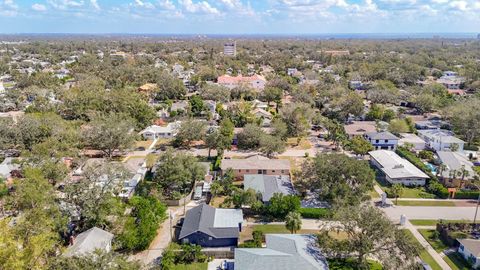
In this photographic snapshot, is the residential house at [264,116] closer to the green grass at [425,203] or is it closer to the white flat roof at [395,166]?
the white flat roof at [395,166]

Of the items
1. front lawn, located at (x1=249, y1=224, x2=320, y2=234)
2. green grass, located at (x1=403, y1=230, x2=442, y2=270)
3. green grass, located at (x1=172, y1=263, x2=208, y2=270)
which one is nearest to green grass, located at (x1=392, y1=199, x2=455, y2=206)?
green grass, located at (x1=403, y1=230, x2=442, y2=270)

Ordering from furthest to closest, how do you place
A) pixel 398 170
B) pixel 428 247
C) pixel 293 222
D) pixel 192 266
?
1. pixel 398 170
2. pixel 428 247
3. pixel 293 222
4. pixel 192 266

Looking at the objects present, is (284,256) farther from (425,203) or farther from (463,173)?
(463,173)

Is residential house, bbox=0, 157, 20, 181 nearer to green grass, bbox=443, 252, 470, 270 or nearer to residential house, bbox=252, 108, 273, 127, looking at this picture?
residential house, bbox=252, 108, 273, 127

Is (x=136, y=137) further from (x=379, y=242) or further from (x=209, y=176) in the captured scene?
(x=379, y=242)

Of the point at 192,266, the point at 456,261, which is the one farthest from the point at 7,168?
the point at 456,261

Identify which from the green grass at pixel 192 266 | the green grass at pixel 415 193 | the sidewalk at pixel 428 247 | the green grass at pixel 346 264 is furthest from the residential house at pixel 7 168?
the green grass at pixel 415 193

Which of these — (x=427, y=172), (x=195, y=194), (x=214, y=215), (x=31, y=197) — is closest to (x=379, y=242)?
(x=214, y=215)
